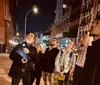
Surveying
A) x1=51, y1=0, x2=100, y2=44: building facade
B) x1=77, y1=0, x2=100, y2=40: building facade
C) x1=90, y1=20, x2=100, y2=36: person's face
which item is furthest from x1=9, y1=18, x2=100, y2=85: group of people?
x1=77, y1=0, x2=100, y2=40: building facade

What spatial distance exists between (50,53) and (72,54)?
646 mm

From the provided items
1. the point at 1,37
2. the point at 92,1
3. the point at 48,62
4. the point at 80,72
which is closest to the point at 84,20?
the point at 92,1

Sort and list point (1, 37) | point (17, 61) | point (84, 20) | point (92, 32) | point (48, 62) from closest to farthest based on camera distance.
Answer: point (92, 32), point (17, 61), point (48, 62), point (1, 37), point (84, 20)

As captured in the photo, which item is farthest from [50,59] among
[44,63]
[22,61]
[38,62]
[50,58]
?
[22,61]

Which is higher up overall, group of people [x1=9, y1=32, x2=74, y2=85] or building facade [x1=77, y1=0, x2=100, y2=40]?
building facade [x1=77, y1=0, x2=100, y2=40]

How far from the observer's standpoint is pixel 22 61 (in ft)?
18.8

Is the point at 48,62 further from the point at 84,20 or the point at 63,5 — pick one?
the point at 63,5

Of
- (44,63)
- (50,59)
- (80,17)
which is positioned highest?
(80,17)

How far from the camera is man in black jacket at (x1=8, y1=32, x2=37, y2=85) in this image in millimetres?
5723

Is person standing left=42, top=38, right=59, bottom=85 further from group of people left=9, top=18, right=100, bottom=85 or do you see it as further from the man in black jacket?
the man in black jacket

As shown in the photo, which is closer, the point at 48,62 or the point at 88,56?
the point at 88,56

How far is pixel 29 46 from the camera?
6027mm

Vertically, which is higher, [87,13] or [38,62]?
[87,13]

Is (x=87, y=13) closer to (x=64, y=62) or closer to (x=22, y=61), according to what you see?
(x=64, y=62)
